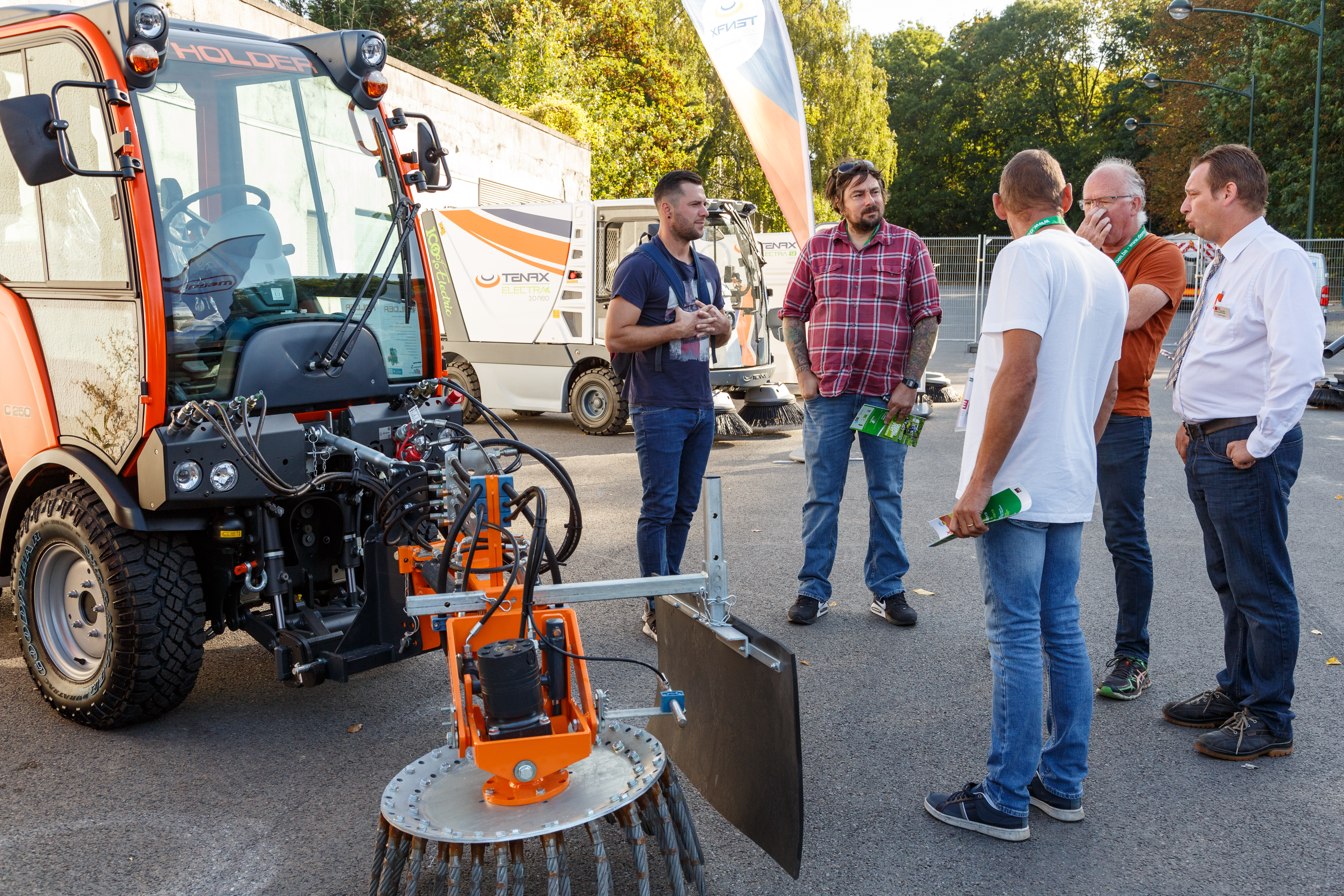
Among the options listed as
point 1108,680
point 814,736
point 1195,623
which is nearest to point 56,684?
point 814,736

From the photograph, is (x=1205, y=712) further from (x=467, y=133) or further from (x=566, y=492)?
(x=467, y=133)

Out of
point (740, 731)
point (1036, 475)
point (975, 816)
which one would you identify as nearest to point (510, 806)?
point (740, 731)

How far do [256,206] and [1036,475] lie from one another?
296 cm

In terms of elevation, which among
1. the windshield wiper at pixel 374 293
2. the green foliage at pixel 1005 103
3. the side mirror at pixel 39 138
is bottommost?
the windshield wiper at pixel 374 293

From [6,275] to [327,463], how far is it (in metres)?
1.48

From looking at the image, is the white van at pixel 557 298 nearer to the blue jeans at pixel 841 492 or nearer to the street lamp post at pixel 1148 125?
the blue jeans at pixel 841 492

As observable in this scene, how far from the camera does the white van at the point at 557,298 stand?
35.8 feet

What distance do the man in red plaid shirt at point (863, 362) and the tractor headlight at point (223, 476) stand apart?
253 centimetres

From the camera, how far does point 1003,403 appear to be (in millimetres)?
2852

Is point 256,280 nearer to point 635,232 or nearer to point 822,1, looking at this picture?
point 635,232

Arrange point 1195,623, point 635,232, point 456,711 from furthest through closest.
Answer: point 635,232 < point 1195,623 < point 456,711

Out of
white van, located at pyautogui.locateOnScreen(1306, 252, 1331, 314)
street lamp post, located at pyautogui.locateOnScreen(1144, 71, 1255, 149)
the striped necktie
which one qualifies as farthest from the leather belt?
street lamp post, located at pyautogui.locateOnScreen(1144, 71, 1255, 149)

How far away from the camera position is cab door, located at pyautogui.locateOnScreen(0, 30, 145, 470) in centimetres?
361

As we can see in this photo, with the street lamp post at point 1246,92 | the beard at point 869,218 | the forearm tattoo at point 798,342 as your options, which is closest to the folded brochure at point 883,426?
the forearm tattoo at point 798,342
